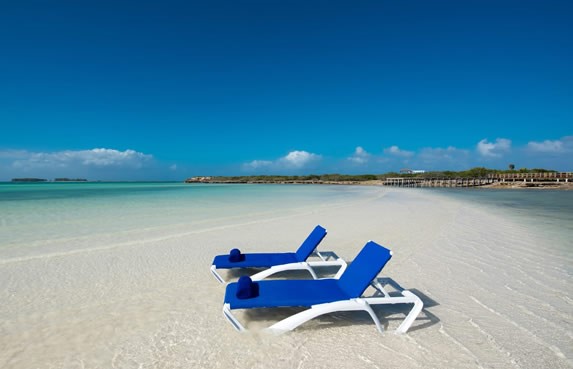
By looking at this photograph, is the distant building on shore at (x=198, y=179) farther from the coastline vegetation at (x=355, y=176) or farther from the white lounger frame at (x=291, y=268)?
the white lounger frame at (x=291, y=268)

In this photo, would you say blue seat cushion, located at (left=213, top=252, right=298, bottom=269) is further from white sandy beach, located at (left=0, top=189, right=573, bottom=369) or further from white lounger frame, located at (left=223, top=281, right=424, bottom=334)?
white lounger frame, located at (left=223, top=281, right=424, bottom=334)

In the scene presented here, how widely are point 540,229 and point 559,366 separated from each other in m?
7.92

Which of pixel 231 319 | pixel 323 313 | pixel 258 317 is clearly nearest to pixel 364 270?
pixel 323 313

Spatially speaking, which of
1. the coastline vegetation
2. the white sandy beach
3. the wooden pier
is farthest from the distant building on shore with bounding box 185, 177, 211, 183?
the white sandy beach

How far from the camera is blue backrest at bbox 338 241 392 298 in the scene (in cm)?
334

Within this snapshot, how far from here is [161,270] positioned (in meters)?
5.38

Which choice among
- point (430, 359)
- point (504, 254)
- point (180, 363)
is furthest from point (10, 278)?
point (504, 254)

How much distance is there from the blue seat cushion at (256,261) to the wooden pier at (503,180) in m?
52.4

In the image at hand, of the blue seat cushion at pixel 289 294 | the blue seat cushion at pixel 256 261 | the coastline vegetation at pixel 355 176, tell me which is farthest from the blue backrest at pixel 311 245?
the coastline vegetation at pixel 355 176

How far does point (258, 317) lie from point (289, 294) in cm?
61

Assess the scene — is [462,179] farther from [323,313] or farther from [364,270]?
[323,313]

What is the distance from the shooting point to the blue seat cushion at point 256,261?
15.9 feet

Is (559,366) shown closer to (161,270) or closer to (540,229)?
(161,270)

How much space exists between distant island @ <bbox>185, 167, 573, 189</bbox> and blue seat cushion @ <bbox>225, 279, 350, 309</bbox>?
172 ft
